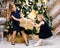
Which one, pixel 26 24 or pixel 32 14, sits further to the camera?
pixel 32 14

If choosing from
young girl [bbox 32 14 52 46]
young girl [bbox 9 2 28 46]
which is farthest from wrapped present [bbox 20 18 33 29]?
young girl [bbox 32 14 52 46]

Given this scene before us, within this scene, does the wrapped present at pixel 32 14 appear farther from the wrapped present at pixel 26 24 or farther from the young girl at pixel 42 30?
the young girl at pixel 42 30

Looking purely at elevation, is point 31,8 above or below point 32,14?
above

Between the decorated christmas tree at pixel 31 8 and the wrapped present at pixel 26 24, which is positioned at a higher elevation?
the decorated christmas tree at pixel 31 8

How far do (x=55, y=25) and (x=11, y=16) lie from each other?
0.94 m

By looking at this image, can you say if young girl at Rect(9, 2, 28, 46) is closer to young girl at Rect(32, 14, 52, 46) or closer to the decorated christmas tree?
the decorated christmas tree

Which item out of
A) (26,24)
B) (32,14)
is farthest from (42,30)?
(32,14)

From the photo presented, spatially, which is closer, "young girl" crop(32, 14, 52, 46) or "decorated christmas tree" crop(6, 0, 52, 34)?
"young girl" crop(32, 14, 52, 46)

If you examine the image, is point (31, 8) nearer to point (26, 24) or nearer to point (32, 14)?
point (32, 14)

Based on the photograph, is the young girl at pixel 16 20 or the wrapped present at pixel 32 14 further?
the wrapped present at pixel 32 14

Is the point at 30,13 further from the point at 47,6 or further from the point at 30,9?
the point at 47,6

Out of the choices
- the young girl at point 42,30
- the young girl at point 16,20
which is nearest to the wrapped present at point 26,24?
the young girl at point 16,20

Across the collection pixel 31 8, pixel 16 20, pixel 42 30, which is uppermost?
pixel 31 8

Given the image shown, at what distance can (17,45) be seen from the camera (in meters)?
3.15
